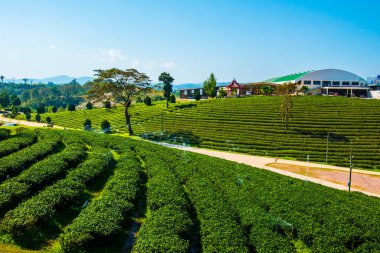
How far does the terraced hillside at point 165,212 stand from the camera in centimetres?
1451

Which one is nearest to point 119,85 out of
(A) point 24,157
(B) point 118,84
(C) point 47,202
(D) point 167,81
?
(B) point 118,84

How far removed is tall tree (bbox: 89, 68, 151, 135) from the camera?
55.0 m

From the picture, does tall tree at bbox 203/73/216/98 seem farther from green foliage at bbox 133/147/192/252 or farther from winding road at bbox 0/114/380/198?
green foliage at bbox 133/147/192/252

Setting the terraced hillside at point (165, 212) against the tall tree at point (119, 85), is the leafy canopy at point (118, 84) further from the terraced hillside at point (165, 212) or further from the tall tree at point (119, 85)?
the terraced hillside at point (165, 212)

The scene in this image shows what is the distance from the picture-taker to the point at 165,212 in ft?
55.1

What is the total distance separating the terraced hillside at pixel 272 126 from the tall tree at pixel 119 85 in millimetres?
8043

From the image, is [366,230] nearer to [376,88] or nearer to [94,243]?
[94,243]

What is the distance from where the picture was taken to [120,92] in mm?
56781

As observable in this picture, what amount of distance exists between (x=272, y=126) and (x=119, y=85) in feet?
102

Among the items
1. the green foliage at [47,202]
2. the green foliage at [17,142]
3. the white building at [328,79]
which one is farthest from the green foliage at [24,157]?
the white building at [328,79]

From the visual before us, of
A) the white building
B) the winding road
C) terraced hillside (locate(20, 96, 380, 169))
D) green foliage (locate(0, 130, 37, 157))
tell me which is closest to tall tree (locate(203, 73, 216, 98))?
terraced hillside (locate(20, 96, 380, 169))

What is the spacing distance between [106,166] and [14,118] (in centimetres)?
7701

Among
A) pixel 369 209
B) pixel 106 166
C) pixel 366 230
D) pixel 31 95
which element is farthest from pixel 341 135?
Result: pixel 31 95

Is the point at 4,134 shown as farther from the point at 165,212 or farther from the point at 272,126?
the point at 272,126
